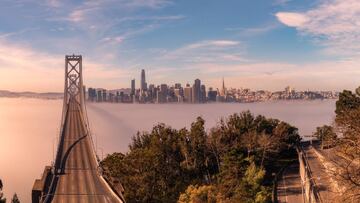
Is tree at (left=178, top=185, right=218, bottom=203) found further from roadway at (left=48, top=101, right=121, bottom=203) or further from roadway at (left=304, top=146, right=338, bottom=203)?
roadway at (left=48, top=101, right=121, bottom=203)

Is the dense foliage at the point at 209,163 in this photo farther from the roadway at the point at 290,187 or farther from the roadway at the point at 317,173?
the roadway at the point at 317,173

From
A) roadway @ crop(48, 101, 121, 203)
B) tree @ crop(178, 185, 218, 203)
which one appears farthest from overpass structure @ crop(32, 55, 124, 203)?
tree @ crop(178, 185, 218, 203)

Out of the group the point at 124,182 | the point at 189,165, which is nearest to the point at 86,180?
the point at 124,182

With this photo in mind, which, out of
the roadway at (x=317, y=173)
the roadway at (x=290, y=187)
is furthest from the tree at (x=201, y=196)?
the roadway at (x=317, y=173)

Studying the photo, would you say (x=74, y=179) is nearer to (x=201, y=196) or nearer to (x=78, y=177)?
(x=78, y=177)

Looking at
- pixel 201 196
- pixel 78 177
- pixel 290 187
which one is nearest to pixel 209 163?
pixel 290 187
